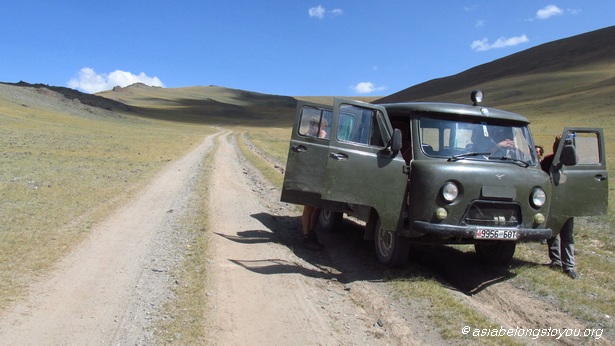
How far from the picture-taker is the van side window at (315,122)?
701cm

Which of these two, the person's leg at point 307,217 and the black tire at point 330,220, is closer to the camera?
the person's leg at point 307,217

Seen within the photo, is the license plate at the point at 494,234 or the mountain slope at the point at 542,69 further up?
the mountain slope at the point at 542,69

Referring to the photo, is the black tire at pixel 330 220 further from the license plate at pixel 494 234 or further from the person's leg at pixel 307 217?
the license plate at pixel 494 234

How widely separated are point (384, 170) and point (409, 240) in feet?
3.49

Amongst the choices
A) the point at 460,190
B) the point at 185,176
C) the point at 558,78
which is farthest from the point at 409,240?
the point at 558,78

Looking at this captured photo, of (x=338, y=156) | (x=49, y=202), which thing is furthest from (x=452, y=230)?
(x=49, y=202)

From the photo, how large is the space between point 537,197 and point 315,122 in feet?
10.3

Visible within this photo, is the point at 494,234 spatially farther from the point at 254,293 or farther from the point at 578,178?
the point at 254,293

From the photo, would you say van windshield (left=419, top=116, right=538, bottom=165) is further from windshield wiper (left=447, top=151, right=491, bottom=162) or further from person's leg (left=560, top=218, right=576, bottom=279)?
person's leg (left=560, top=218, right=576, bottom=279)

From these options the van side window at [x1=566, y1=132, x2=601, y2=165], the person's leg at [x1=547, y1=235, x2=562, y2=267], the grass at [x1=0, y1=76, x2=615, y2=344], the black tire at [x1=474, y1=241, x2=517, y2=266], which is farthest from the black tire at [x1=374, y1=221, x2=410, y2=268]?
the van side window at [x1=566, y1=132, x2=601, y2=165]

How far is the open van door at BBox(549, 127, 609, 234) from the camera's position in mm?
6676

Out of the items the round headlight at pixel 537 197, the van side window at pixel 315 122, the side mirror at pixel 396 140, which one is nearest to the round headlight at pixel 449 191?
the side mirror at pixel 396 140

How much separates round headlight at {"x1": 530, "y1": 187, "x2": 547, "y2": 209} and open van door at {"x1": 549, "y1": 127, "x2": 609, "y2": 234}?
59cm

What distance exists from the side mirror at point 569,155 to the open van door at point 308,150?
3184 millimetres
